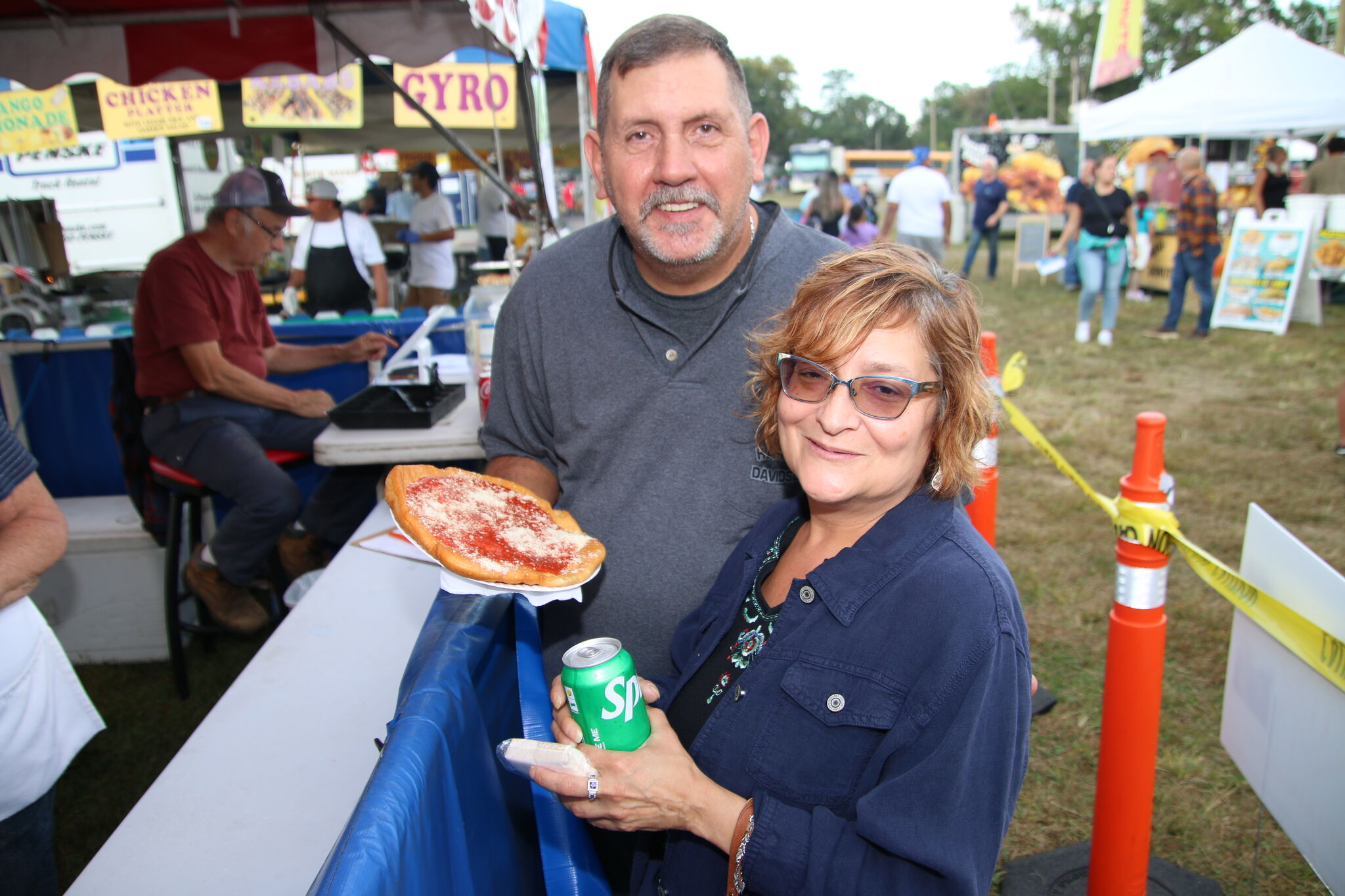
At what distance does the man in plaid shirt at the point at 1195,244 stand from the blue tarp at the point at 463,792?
36.7 feet

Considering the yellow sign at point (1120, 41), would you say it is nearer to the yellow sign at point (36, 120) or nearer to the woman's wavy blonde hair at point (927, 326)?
the yellow sign at point (36, 120)

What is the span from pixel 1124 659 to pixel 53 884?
2.60 meters

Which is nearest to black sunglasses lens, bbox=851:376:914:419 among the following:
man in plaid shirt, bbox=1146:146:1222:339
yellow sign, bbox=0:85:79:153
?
yellow sign, bbox=0:85:79:153

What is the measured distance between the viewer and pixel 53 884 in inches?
75.6

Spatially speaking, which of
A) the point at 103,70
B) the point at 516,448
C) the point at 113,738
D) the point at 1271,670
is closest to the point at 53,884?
the point at 516,448

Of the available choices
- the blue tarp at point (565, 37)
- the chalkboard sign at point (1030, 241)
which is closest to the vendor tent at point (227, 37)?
the blue tarp at point (565, 37)

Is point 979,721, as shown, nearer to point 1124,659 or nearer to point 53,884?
point 1124,659

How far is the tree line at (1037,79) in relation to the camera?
1891 inches

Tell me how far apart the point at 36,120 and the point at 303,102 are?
244 cm

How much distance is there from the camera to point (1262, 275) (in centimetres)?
1099

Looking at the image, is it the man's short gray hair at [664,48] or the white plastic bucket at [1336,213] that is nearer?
the man's short gray hair at [664,48]

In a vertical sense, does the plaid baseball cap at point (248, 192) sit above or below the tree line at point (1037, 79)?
below

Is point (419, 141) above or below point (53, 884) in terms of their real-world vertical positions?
above

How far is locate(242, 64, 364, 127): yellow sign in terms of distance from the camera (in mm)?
8453
